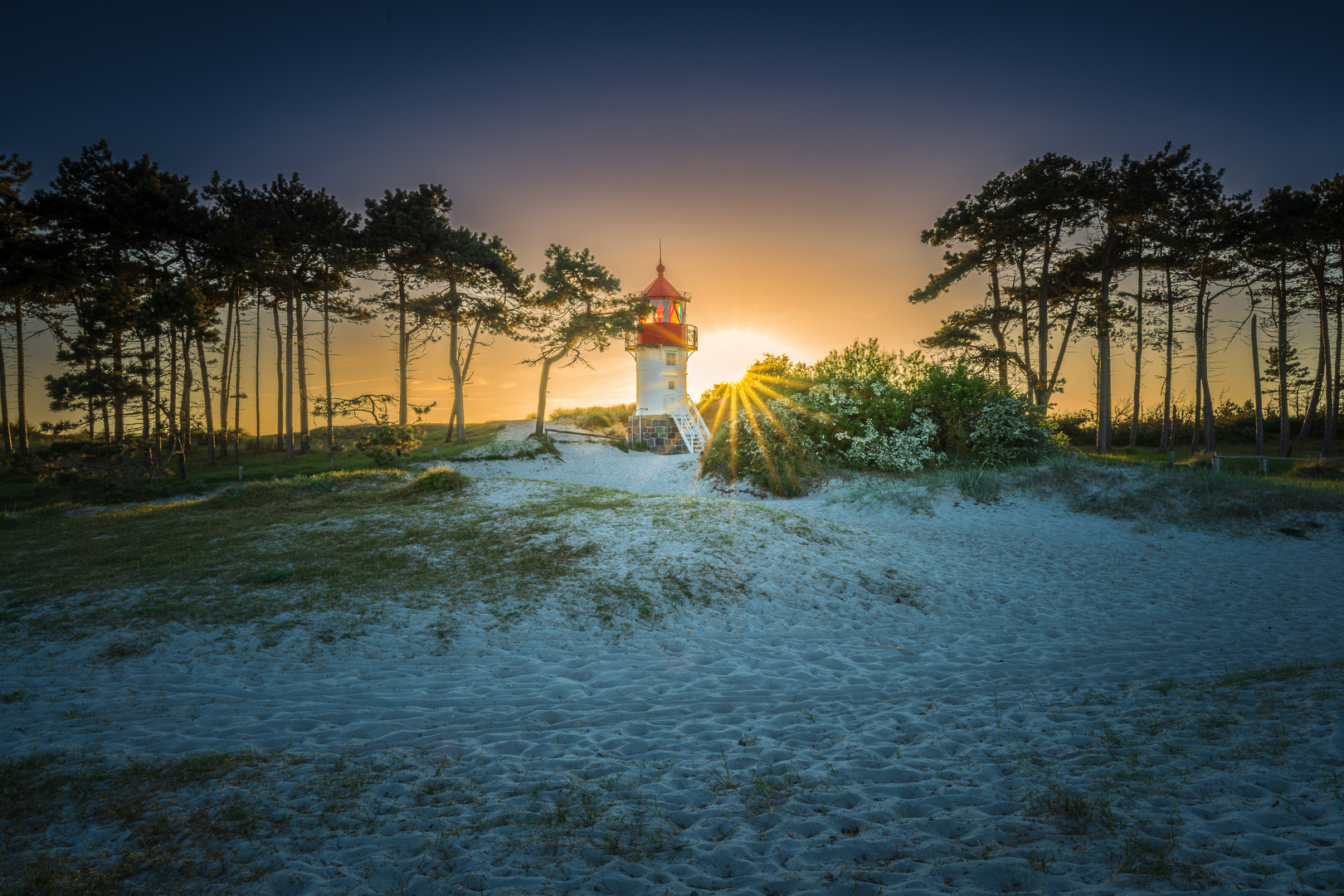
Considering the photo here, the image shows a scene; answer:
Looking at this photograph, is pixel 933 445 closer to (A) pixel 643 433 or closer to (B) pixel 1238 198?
(A) pixel 643 433

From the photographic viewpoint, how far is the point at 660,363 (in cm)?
3078

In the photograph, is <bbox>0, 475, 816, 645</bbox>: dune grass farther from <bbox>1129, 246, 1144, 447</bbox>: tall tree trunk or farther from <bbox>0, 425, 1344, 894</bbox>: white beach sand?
<bbox>1129, 246, 1144, 447</bbox>: tall tree trunk

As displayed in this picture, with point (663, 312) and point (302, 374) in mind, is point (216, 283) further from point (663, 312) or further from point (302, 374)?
point (663, 312)

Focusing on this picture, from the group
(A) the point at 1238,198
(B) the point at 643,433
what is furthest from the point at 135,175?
(A) the point at 1238,198

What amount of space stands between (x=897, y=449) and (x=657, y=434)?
544 inches

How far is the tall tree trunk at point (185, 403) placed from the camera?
2022 cm

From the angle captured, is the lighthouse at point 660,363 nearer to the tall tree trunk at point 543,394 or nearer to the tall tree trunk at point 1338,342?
the tall tree trunk at point 543,394

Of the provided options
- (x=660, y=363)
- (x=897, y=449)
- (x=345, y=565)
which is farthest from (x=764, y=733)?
(x=660, y=363)

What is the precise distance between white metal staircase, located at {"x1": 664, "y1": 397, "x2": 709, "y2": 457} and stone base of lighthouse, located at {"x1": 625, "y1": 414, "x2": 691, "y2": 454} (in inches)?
18.1

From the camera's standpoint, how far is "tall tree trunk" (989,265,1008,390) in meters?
24.1

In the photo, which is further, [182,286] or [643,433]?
[643,433]

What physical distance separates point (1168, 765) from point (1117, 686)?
193cm

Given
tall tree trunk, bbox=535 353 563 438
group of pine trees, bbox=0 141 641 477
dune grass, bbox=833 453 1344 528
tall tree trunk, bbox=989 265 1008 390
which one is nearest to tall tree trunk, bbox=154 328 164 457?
group of pine trees, bbox=0 141 641 477

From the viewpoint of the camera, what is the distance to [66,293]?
23.3 metres
